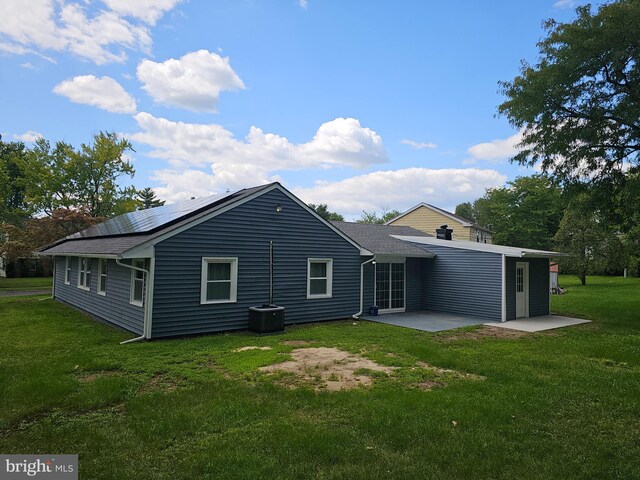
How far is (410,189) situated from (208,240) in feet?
75.6

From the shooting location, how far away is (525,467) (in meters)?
3.50

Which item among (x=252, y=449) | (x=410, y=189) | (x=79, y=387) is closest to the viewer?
(x=252, y=449)

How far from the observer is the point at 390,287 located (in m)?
14.7

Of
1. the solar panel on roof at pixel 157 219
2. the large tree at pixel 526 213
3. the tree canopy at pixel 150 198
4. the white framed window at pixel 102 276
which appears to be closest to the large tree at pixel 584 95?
the solar panel on roof at pixel 157 219

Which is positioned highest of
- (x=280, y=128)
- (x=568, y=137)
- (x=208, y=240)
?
(x=280, y=128)

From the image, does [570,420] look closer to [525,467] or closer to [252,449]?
[525,467]

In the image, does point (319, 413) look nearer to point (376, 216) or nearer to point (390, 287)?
point (390, 287)

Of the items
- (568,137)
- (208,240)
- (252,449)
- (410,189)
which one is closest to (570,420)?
(252,449)

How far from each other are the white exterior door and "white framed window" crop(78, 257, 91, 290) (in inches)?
595

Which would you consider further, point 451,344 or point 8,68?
point 8,68

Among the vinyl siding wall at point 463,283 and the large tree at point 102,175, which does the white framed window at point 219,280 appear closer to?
the vinyl siding wall at point 463,283

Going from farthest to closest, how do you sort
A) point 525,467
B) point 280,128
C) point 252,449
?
point 280,128, point 252,449, point 525,467

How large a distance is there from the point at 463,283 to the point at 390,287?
104 inches

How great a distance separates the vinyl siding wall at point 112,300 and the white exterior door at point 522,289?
12.3m
